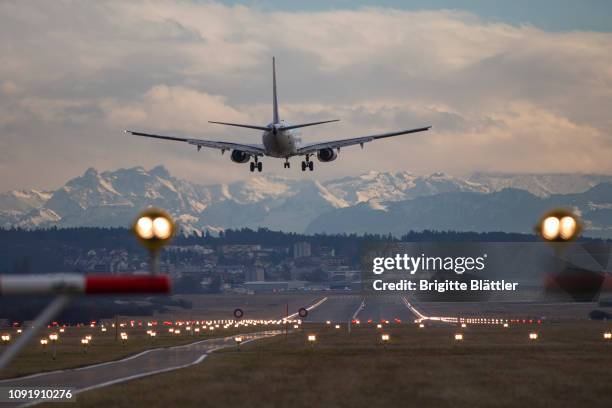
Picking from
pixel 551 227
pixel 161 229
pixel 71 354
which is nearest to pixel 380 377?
pixel 551 227

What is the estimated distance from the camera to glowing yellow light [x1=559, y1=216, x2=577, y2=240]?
19.4 meters

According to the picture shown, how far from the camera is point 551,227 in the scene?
1941cm

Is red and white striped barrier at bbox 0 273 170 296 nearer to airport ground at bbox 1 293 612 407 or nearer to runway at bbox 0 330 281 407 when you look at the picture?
airport ground at bbox 1 293 612 407

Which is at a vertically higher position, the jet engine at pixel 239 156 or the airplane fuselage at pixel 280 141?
the airplane fuselage at pixel 280 141

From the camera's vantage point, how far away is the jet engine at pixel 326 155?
104 metres

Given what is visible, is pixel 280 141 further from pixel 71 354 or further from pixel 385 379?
pixel 385 379

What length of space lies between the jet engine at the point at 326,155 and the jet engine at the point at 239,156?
6882 millimetres

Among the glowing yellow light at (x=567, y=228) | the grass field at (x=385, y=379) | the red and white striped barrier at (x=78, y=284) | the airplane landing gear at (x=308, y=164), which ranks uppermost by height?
the airplane landing gear at (x=308, y=164)

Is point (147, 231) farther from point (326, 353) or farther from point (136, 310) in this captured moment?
point (136, 310)


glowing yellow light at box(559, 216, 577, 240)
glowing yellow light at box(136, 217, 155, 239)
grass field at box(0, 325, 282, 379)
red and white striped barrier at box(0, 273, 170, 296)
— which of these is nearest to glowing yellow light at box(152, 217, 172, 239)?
glowing yellow light at box(136, 217, 155, 239)

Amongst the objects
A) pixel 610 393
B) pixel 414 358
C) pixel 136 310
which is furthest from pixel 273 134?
pixel 136 310

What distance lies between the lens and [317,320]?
16412 cm

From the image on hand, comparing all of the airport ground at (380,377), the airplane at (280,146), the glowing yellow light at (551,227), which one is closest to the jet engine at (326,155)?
the airplane at (280,146)

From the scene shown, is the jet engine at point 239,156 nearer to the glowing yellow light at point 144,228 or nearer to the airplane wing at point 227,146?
the airplane wing at point 227,146
